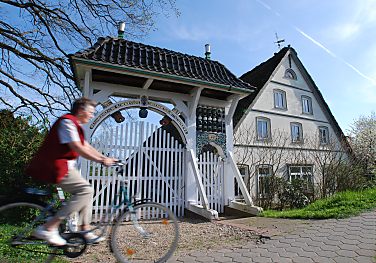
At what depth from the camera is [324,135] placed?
18953mm

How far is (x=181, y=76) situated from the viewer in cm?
718

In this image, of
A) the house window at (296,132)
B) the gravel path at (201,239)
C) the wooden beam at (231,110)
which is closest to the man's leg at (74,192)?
the gravel path at (201,239)

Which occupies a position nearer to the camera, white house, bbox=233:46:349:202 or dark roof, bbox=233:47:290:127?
white house, bbox=233:46:349:202

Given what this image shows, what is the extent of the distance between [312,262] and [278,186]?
400 inches

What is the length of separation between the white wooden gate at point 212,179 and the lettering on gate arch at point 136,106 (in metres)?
1.11

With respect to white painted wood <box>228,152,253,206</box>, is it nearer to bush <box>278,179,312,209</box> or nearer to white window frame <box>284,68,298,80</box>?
bush <box>278,179,312,209</box>

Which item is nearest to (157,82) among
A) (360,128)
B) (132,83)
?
(132,83)

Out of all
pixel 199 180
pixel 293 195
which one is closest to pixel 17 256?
pixel 199 180

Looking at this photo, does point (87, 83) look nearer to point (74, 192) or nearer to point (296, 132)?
point (74, 192)

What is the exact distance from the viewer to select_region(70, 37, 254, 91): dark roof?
671cm

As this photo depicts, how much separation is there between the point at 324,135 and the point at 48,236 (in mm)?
20118

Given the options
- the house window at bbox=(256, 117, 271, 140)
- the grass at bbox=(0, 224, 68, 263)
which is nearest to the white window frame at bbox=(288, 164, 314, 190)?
the house window at bbox=(256, 117, 271, 140)

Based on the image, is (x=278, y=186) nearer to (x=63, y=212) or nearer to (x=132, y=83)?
(x=132, y=83)

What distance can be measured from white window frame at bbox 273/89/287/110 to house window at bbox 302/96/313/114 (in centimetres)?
202
